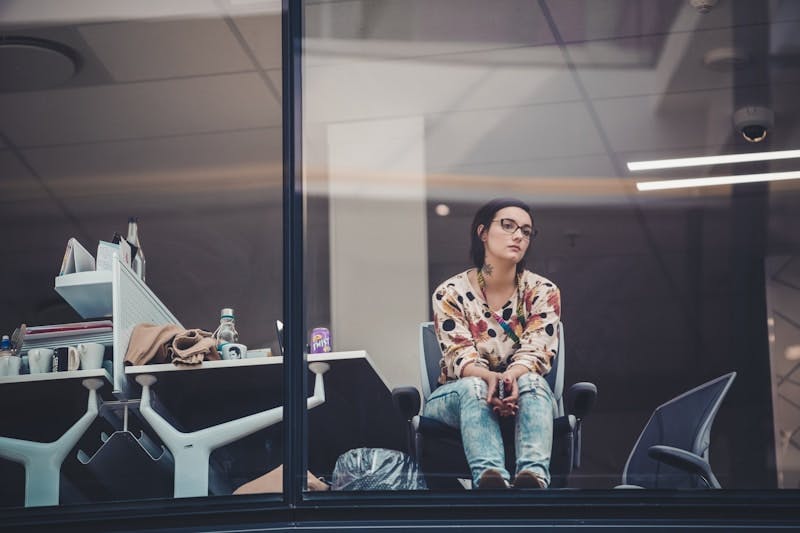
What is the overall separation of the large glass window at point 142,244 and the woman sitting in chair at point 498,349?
0.63 meters

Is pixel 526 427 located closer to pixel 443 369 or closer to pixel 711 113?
pixel 443 369

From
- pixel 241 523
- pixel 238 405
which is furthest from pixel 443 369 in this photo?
pixel 241 523

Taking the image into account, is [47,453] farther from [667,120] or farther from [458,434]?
[667,120]

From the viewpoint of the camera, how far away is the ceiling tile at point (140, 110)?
7.20m

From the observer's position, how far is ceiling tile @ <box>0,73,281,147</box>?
720 cm

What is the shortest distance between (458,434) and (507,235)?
846mm

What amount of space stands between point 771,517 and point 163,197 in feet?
17.6

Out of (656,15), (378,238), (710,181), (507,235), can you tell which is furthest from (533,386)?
(710,181)

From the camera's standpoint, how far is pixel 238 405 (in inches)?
191

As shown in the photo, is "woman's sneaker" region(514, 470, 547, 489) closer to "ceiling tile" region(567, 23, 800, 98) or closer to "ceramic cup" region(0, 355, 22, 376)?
"ceramic cup" region(0, 355, 22, 376)

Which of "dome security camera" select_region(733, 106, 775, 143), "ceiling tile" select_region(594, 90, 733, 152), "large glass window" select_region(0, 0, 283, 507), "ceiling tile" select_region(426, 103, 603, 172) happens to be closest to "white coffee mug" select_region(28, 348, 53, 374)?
"large glass window" select_region(0, 0, 283, 507)

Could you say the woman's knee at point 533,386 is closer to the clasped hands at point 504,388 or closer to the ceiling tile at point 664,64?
the clasped hands at point 504,388

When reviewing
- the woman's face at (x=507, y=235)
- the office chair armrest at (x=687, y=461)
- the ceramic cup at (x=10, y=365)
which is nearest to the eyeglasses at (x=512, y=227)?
the woman's face at (x=507, y=235)

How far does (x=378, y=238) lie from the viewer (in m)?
7.35
